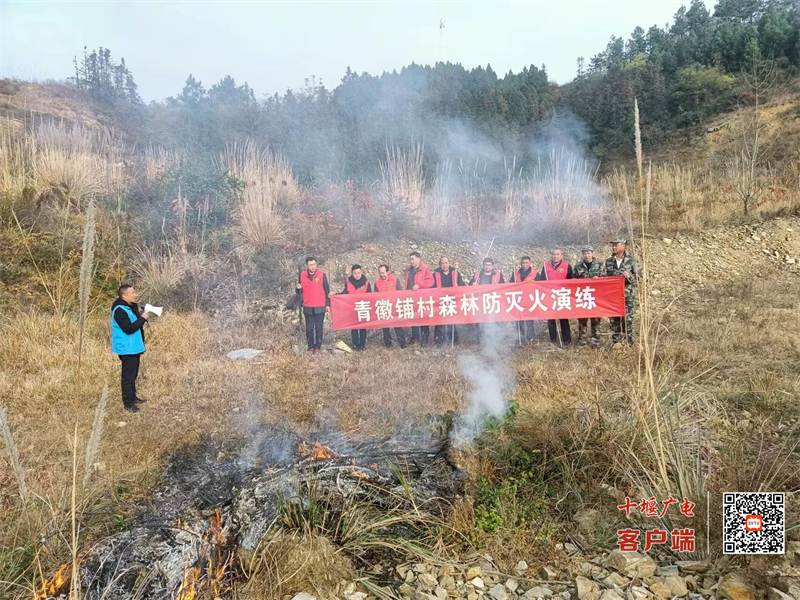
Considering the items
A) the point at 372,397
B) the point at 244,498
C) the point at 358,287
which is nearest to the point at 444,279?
the point at 358,287

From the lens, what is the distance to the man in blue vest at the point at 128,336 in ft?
18.5

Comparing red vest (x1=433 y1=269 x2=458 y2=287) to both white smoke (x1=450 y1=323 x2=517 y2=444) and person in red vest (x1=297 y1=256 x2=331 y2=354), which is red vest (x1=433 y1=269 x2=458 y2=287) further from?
person in red vest (x1=297 y1=256 x2=331 y2=354)

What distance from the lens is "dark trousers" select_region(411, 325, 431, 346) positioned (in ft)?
27.4

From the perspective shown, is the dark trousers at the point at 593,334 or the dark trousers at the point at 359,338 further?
the dark trousers at the point at 359,338

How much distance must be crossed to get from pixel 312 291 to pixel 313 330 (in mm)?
648

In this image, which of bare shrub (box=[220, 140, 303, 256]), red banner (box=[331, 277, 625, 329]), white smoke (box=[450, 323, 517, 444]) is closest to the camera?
white smoke (box=[450, 323, 517, 444])

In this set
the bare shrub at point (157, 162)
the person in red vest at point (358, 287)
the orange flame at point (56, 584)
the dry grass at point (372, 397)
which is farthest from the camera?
the bare shrub at point (157, 162)

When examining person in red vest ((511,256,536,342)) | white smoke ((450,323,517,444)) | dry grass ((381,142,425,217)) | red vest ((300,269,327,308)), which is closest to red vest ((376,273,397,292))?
red vest ((300,269,327,308))

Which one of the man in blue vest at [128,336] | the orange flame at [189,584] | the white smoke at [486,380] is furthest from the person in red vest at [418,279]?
the orange flame at [189,584]

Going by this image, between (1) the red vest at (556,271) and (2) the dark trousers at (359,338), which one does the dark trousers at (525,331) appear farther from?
(2) the dark trousers at (359,338)

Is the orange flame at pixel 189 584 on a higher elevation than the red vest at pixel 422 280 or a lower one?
lower

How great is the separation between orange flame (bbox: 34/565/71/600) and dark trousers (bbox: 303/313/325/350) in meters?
5.23

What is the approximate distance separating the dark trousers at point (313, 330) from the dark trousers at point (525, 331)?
3185 mm

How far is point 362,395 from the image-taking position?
19.4 ft
